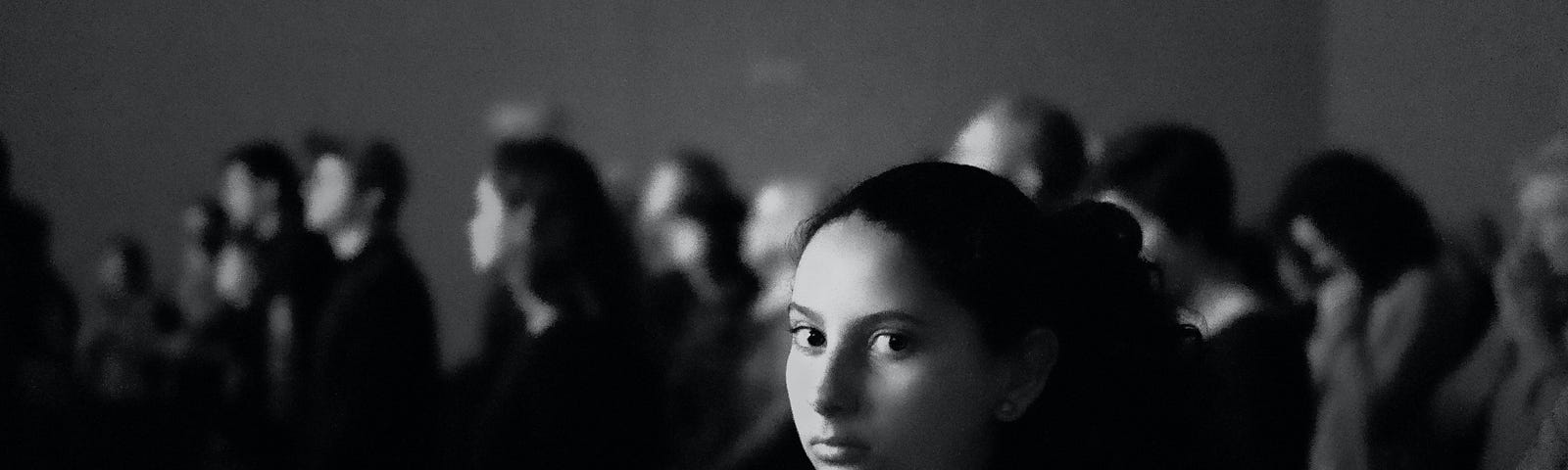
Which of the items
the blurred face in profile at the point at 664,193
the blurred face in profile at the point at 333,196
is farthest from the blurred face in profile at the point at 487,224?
the blurred face in profile at the point at 664,193

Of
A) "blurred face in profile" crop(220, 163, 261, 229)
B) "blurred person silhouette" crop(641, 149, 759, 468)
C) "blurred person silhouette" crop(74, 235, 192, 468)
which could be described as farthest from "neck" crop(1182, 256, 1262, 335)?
"blurred person silhouette" crop(74, 235, 192, 468)

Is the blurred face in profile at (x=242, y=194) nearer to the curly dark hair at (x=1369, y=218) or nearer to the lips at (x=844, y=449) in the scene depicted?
the curly dark hair at (x=1369, y=218)

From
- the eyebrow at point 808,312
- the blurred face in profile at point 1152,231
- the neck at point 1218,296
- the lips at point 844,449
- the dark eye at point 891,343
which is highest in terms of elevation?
the blurred face in profile at point 1152,231

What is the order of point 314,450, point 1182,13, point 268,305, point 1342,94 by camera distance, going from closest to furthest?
point 314,450
point 268,305
point 1342,94
point 1182,13

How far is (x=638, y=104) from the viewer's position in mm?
4254

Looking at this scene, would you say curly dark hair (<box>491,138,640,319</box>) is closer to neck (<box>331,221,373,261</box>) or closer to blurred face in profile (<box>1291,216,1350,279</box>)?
neck (<box>331,221,373,261</box>)

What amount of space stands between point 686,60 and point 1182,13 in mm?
1329

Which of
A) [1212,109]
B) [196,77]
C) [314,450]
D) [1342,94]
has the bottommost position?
[314,450]

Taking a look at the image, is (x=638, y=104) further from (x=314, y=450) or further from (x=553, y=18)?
(x=314, y=450)

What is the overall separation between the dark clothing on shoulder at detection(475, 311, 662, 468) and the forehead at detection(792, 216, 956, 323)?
107 cm

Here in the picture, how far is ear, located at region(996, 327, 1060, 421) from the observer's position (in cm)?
102

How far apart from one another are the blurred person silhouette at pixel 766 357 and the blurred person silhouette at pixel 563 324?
182mm

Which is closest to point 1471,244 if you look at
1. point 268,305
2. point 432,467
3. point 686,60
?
point 432,467

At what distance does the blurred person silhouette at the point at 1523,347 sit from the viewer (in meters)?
2.00
